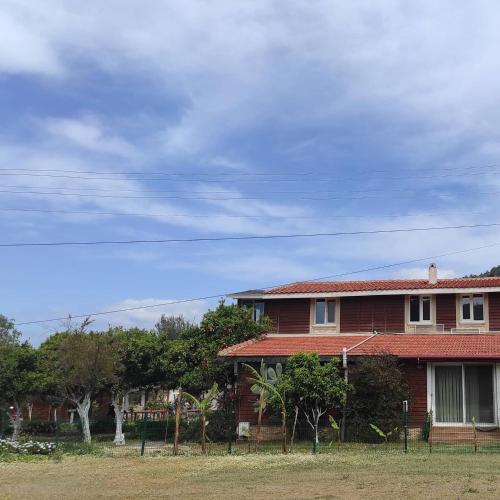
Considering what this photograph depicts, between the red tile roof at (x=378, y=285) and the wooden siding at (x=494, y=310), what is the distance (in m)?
0.64

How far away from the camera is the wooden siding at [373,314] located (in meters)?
29.8

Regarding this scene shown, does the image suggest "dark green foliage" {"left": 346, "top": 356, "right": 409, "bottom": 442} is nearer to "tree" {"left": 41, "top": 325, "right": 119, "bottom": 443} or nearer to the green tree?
the green tree

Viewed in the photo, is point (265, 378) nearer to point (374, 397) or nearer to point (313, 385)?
point (313, 385)

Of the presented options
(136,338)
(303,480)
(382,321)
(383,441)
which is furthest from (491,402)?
(136,338)

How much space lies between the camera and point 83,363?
25.3 meters

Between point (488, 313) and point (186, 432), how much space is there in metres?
13.4

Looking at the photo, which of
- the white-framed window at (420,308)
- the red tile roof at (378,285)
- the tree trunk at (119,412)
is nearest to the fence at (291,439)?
the tree trunk at (119,412)

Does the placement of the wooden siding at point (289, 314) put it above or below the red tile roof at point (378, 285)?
below

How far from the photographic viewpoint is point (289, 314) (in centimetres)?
3136

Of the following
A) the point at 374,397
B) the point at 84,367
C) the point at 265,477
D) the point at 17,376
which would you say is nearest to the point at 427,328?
the point at 374,397

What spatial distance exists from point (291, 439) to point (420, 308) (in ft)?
33.4

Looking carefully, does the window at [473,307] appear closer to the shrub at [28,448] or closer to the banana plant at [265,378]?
the banana plant at [265,378]

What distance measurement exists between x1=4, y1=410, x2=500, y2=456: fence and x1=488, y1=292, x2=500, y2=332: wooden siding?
19.5ft

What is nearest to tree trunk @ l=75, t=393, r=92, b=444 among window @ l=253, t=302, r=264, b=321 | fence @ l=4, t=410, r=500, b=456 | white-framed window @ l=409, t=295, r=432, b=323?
fence @ l=4, t=410, r=500, b=456
